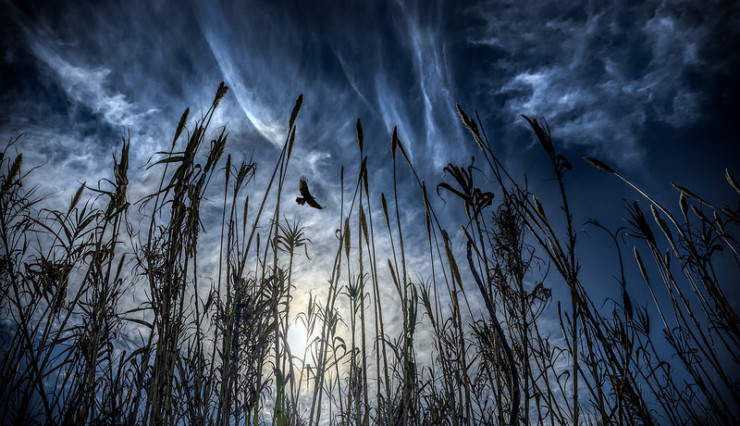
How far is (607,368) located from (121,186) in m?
1.99

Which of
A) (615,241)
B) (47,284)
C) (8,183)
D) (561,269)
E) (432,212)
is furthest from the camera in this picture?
(8,183)

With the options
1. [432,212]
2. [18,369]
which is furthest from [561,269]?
[18,369]

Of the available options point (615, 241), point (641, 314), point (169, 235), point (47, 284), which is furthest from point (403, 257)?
point (47, 284)

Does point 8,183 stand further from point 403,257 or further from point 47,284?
point 403,257

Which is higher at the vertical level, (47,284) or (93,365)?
(47,284)

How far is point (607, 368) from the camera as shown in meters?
1.06

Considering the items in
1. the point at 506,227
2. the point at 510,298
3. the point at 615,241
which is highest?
the point at 506,227

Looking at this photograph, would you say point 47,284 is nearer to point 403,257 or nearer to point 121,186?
point 121,186

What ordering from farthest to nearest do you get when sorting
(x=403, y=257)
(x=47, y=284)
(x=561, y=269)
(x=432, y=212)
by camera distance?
(x=47, y=284)
(x=403, y=257)
(x=432, y=212)
(x=561, y=269)

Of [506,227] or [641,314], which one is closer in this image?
[641,314]

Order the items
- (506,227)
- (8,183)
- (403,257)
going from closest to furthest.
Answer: (403,257), (8,183), (506,227)

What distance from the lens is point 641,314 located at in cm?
193

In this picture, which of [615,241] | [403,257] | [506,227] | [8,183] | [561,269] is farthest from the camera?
[506,227]

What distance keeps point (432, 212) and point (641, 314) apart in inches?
65.5
